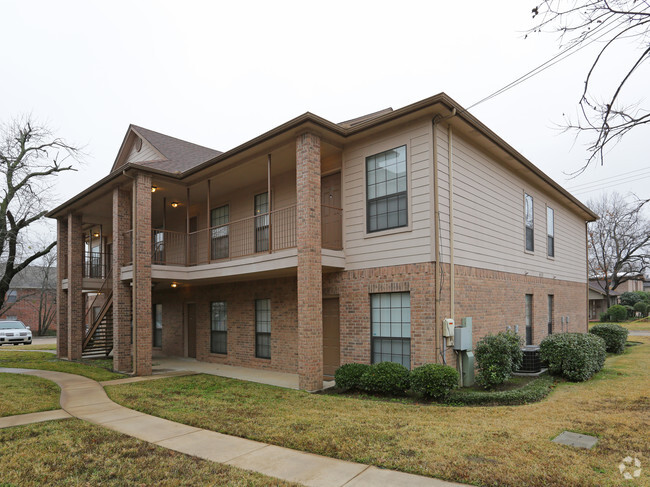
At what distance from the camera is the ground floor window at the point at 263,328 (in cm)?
1290

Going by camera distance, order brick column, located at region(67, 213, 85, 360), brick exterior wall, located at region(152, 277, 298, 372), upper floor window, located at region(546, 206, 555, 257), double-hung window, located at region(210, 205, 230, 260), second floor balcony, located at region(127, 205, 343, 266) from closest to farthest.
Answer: second floor balcony, located at region(127, 205, 343, 266) < brick exterior wall, located at region(152, 277, 298, 372) < double-hung window, located at region(210, 205, 230, 260) < upper floor window, located at region(546, 206, 555, 257) < brick column, located at region(67, 213, 85, 360)

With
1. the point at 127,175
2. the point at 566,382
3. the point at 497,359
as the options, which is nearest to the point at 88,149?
the point at 127,175

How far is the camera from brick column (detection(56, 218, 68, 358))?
675 inches

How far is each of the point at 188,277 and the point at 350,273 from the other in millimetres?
5636

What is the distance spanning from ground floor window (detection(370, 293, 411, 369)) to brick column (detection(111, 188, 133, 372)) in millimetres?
7761

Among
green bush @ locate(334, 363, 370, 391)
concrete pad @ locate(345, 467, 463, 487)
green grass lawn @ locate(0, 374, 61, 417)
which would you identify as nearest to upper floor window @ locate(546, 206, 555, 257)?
green bush @ locate(334, 363, 370, 391)

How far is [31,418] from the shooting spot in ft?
23.7

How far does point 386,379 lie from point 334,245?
3.70m

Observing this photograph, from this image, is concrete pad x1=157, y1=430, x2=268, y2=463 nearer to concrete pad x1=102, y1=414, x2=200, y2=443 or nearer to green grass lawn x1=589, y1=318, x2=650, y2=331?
concrete pad x1=102, y1=414, x2=200, y2=443

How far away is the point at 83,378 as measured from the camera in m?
11.7

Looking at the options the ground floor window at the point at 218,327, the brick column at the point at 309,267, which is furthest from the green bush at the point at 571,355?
the ground floor window at the point at 218,327

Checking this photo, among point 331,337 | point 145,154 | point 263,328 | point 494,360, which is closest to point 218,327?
point 263,328

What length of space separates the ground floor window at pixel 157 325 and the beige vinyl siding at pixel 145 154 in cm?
635

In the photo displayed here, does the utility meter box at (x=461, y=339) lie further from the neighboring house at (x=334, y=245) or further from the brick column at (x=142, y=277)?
the brick column at (x=142, y=277)
